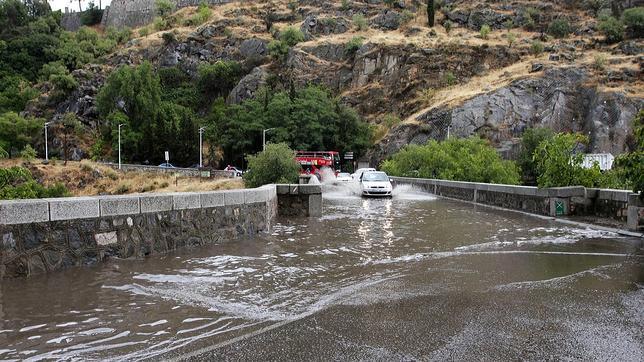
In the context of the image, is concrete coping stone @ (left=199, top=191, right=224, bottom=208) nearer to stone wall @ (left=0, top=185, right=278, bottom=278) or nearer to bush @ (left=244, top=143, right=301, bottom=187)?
stone wall @ (left=0, top=185, right=278, bottom=278)

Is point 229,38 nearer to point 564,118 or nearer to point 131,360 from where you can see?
point 564,118

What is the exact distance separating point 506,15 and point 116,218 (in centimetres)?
9409

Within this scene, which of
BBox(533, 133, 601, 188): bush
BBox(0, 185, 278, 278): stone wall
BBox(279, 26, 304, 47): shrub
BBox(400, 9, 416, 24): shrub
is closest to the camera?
BBox(0, 185, 278, 278): stone wall

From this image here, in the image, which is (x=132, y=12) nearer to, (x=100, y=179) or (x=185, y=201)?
(x=100, y=179)

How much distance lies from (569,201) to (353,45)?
246ft

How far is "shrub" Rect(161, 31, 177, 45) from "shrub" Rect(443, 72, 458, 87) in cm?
6114

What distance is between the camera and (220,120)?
270 feet

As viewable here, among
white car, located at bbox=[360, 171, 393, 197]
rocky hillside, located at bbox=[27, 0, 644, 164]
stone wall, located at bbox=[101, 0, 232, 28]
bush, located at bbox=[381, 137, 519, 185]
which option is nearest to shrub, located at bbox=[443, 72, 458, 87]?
rocky hillside, located at bbox=[27, 0, 644, 164]

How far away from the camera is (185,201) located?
9570mm

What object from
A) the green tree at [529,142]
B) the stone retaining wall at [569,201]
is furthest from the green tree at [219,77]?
the stone retaining wall at [569,201]

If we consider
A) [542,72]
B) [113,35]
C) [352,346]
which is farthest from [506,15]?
[352,346]

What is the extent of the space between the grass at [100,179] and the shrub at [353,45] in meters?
41.0

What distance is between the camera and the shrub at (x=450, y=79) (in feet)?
243

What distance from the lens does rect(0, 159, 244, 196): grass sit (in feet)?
185
